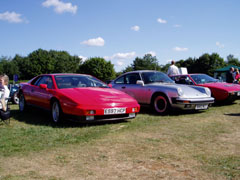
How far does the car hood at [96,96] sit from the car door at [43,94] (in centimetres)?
56

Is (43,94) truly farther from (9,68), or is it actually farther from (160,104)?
(9,68)

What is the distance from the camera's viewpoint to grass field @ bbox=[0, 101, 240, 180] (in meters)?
2.97

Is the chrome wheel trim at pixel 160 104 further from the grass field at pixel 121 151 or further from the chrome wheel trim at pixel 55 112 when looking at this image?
the chrome wheel trim at pixel 55 112

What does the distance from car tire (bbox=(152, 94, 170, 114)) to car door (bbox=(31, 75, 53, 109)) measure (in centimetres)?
316

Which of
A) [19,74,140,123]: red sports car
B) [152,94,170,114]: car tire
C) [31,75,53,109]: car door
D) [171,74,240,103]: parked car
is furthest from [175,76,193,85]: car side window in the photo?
[31,75,53,109]: car door

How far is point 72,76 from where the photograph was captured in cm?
692

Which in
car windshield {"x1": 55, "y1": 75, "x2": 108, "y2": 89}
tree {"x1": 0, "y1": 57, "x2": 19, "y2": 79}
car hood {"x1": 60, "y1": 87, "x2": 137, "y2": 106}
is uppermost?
tree {"x1": 0, "y1": 57, "x2": 19, "y2": 79}

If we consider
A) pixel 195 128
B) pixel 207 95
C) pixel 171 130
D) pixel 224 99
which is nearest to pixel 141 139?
pixel 171 130

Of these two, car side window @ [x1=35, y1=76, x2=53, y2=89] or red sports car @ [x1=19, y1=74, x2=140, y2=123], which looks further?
car side window @ [x1=35, y1=76, x2=53, y2=89]

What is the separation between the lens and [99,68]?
79.3m

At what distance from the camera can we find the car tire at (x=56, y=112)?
19.4ft

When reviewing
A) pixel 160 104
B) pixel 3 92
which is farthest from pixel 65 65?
pixel 3 92

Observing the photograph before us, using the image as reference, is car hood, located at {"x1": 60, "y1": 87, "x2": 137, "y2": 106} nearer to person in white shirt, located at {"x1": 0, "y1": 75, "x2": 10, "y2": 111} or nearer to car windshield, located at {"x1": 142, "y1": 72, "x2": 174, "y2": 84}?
person in white shirt, located at {"x1": 0, "y1": 75, "x2": 10, "y2": 111}

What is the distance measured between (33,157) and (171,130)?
2797mm
